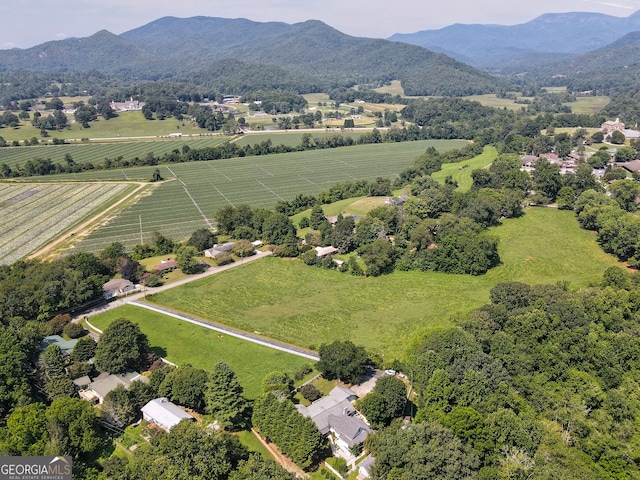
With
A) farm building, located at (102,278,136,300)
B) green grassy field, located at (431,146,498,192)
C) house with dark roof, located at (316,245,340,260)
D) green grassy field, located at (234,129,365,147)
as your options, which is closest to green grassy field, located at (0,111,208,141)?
green grassy field, located at (234,129,365,147)

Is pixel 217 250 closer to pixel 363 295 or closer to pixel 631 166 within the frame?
pixel 363 295

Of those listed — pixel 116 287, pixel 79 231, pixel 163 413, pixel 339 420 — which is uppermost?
pixel 79 231

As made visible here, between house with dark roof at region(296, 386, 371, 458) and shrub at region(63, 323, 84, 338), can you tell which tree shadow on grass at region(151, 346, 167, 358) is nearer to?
shrub at region(63, 323, 84, 338)

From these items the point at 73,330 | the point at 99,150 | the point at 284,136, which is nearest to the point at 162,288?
the point at 73,330

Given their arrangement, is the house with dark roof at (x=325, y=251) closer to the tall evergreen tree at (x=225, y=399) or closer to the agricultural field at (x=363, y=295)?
the agricultural field at (x=363, y=295)

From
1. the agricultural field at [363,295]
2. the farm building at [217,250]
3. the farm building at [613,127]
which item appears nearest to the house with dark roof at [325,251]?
the agricultural field at [363,295]

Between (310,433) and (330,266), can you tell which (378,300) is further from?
(310,433)

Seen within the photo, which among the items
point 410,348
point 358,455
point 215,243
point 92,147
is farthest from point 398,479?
point 92,147
